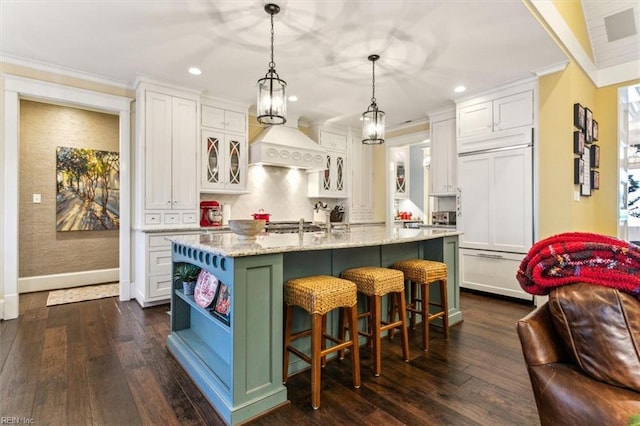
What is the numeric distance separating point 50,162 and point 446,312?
552cm

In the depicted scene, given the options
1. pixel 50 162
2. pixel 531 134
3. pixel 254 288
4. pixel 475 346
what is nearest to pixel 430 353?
pixel 475 346

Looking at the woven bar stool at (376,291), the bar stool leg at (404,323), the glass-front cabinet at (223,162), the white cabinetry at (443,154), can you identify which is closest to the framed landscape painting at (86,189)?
the glass-front cabinet at (223,162)

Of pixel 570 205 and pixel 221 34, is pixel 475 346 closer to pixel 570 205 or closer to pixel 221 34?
pixel 570 205

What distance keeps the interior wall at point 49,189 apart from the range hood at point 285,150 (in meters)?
2.44

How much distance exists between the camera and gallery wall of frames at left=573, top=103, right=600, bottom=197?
3.53 metres

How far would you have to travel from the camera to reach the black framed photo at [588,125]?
3.78 m

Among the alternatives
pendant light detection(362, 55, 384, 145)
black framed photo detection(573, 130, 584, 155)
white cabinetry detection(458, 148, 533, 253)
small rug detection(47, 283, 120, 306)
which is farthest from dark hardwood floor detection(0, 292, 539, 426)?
black framed photo detection(573, 130, 584, 155)

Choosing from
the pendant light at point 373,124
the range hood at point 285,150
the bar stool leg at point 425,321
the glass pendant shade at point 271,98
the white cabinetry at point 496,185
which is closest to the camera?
the glass pendant shade at point 271,98

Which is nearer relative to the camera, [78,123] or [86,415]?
[86,415]

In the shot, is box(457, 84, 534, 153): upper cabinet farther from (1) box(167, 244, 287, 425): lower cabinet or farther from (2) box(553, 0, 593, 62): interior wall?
(1) box(167, 244, 287, 425): lower cabinet

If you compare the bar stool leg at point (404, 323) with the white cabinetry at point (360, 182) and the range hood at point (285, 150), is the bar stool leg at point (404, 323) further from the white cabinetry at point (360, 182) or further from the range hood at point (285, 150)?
the white cabinetry at point (360, 182)

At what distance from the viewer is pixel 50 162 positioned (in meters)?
4.59

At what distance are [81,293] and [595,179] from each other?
695 centimetres

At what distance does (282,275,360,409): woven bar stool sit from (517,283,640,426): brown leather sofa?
102 centimetres
